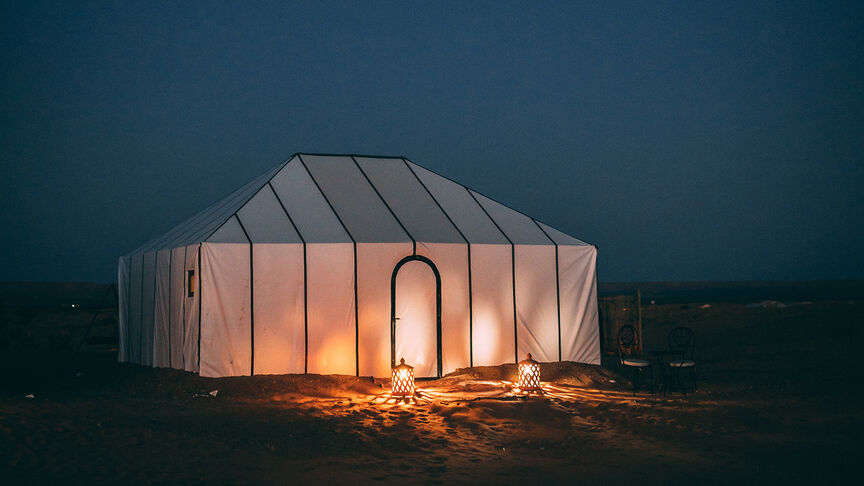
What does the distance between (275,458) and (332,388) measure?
13.3ft

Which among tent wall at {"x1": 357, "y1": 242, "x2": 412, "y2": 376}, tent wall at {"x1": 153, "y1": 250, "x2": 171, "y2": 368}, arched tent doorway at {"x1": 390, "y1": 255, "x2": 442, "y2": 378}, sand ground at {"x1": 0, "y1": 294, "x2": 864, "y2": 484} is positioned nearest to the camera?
sand ground at {"x1": 0, "y1": 294, "x2": 864, "y2": 484}

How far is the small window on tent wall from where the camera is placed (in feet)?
34.5

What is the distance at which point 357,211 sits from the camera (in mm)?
11688

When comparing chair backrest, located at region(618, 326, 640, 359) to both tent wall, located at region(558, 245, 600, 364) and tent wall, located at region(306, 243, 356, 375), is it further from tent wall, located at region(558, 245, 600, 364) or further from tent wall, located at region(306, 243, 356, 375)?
tent wall, located at region(306, 243, 356, 375)

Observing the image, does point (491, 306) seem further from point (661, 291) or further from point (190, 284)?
point (661, 291)

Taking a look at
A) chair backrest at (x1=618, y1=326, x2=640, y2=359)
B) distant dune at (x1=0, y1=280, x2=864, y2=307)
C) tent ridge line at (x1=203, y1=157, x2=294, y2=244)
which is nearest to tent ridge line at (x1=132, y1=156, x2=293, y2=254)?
tent ridge line at (x1=203, y1=157, x2=294, y2=244)

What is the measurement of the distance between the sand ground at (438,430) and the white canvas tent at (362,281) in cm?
53

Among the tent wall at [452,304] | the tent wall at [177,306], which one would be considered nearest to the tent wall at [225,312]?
the tent wall at [177,306]

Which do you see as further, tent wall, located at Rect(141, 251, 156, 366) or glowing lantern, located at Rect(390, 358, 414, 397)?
tent wall, located at Rect(141, 251, 156, 366)

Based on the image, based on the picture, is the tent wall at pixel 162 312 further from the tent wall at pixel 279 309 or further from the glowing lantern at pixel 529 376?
the glowing lantern at pixel 529 376

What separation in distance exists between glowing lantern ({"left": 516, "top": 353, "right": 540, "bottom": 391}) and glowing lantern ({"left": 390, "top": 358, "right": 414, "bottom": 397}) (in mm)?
1453

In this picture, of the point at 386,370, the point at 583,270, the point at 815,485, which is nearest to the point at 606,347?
the point at 583,270

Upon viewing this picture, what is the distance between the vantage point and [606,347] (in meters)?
13.5

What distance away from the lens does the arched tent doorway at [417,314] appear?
10891mm
